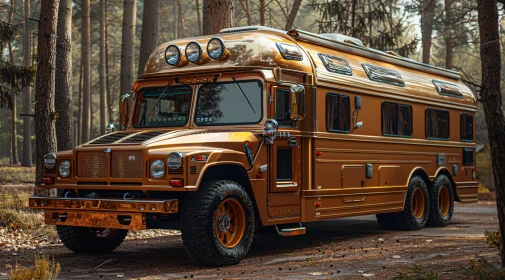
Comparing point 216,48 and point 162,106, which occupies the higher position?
point 216,48

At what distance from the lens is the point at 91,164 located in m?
9.66

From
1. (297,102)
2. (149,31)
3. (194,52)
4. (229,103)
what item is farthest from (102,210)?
(149,31)

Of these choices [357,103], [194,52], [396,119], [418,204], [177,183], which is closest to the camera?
[177,183]

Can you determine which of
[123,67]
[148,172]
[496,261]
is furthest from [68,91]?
[496,261]

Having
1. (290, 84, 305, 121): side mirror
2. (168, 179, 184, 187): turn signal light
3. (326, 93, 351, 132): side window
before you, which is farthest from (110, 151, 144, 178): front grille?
(326, 93, 351, 132): side window

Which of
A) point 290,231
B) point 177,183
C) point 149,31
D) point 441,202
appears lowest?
point 290,231

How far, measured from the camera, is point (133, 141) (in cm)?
955

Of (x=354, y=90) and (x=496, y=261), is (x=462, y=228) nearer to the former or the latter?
(x=354, y=90)

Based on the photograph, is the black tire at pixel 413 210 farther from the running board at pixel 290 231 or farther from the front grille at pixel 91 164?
the front grille at pixel 91 164

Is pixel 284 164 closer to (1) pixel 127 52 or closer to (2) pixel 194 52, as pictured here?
(2) pixel 194 52

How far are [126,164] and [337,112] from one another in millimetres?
4050

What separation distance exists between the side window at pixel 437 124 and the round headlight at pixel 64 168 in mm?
7965

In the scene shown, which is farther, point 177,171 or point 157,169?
point 157,169

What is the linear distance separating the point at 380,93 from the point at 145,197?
5.71 m
